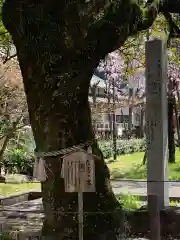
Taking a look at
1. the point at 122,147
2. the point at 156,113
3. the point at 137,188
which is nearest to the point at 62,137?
the point at 156,113

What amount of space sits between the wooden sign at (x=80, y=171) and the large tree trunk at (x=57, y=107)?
2.46 feet

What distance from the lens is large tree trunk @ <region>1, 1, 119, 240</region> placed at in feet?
18.6

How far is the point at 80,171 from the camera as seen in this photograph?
4852 millimetres

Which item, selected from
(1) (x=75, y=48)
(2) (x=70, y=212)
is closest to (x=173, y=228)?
(2) (x=70, y=212)

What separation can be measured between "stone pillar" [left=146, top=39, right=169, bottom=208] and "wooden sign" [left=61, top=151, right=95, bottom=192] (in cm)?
417

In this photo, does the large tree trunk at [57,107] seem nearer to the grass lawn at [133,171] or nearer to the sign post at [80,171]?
the sign post at [80,171]

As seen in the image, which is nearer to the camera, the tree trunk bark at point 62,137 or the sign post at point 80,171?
the sign post at point 80,171

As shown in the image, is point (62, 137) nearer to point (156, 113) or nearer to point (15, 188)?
point (156, 113)

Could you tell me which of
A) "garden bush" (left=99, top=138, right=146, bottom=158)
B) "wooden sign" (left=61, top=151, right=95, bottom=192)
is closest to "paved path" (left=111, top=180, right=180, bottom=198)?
"wooden sign" (left=61, top=151, right=95, bottom=192)

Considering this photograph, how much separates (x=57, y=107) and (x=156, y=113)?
365 cm

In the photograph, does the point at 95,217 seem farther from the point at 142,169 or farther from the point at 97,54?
the point at 142,169

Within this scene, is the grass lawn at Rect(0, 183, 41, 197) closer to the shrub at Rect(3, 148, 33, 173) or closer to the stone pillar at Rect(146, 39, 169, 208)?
the shrub at Rect(3, 148, 33, 173)

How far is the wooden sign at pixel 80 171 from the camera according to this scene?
191 inches

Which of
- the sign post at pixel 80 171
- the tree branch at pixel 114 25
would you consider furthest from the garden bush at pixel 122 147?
the sign post at pixel 80 171
